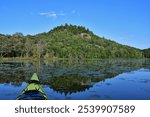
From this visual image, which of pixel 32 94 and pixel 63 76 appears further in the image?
pixel 63 76

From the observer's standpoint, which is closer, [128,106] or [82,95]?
[128,106]

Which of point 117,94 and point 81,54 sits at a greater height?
point 81,54

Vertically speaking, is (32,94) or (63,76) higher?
(63,76)

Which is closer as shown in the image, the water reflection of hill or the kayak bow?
the kayak bow

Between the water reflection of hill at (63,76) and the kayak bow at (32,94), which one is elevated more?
the water reflection of hill at (63,76)

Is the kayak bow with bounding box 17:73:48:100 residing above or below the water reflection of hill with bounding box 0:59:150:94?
below

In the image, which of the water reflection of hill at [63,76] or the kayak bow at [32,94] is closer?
the kayak bow at [32,94]

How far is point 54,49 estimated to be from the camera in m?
132

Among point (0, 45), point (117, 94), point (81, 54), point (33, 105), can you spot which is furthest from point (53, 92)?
point (81, 54)

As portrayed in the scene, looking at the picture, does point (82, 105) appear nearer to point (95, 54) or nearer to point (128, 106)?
point (128, 106)

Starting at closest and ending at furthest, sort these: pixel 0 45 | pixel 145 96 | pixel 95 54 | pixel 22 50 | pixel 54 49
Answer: pixel 145 96 < pixel 0 45 < pixel 22 50 < pixel 54 49 < pixel 95 54

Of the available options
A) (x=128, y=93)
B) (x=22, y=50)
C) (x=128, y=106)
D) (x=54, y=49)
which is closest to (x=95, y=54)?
(x=54, y=49)

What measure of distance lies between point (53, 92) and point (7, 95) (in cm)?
396

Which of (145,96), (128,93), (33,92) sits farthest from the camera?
(128,93)
